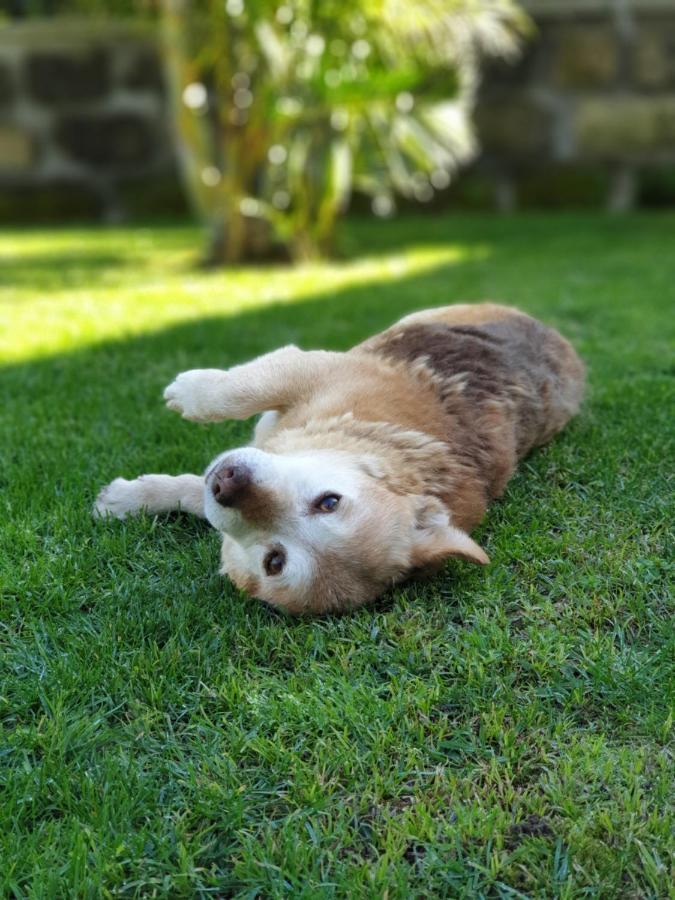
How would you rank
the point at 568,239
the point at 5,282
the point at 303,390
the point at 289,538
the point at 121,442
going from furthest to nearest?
the point at 568,239
the point at 5,282
the point at 121,442
the point at 303,390
the point at 289,538

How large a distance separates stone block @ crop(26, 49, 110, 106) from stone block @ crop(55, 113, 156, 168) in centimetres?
29

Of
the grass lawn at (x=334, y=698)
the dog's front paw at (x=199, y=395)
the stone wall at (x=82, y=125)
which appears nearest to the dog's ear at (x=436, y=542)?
the grass lawn at (x=334, y=698)

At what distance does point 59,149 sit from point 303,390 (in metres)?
9.65

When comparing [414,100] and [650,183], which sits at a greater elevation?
[414,100]

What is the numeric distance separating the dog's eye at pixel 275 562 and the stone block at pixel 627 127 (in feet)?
31.2

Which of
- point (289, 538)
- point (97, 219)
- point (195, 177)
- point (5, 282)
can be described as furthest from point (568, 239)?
point (289, 538)

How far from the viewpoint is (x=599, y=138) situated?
10.8 m

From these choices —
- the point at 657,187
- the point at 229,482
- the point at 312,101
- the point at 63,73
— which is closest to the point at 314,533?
the point at 229,482

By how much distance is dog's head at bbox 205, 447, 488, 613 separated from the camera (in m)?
2.60

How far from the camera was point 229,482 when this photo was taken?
2.58 m

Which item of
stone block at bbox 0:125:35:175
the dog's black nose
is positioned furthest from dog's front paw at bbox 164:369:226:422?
stone block at bbox 0:125:35:175

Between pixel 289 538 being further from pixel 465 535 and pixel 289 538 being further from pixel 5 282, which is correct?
pixel 5 282

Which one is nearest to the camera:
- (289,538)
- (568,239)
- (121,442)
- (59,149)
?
(289,538)

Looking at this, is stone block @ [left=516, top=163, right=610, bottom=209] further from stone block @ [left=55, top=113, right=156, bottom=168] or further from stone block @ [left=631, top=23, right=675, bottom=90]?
stone block @ [left=55, top=113, right=156, bottom=168]
